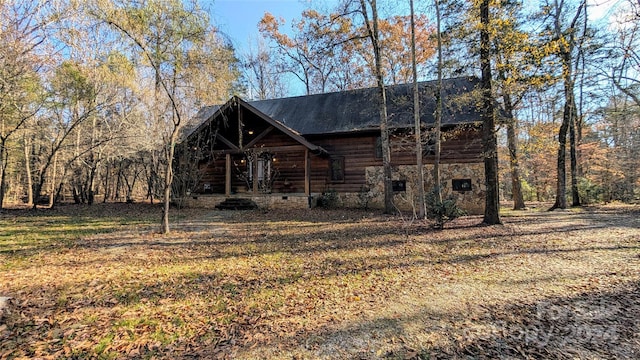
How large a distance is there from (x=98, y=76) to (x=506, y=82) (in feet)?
55.7

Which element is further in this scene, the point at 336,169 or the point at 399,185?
the point at 336,169

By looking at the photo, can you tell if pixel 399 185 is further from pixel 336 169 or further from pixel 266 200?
pixel 266 200

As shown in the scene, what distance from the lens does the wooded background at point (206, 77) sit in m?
8.28

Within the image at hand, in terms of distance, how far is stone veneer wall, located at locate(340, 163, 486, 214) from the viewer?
47.5ft

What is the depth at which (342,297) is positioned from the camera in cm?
440

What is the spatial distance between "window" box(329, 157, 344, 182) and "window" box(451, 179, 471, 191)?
577 centimetres

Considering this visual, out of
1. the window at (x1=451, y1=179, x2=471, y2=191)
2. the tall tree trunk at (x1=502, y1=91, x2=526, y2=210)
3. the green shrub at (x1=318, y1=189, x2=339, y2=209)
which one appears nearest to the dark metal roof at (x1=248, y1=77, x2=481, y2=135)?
the tall tree trunk at (x1=502, y1=91, x2=526, y2=210)

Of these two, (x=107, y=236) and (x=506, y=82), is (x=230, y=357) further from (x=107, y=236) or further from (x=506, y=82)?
(x=506, y=82)

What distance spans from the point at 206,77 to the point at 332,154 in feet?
29.2

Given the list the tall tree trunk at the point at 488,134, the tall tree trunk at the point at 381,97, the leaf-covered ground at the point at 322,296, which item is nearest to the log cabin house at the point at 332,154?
the tall tree trunk at the point at 381,97

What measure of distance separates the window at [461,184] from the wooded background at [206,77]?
91.7 inches

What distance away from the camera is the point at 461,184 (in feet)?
48.1

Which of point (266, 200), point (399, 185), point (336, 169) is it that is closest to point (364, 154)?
point (336, 169)

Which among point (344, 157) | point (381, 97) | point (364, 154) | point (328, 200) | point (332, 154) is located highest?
point (381, 97)
